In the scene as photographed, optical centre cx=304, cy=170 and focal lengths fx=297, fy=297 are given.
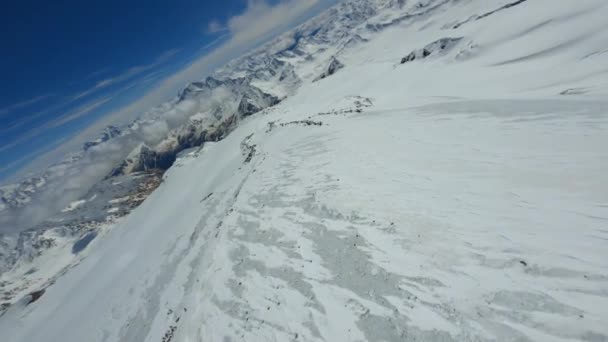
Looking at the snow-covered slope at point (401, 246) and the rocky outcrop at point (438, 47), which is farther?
the rocky outcrop at point (438, 47)

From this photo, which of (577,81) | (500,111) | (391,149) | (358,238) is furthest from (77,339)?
(577,81)

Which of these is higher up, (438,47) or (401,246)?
(438,47)

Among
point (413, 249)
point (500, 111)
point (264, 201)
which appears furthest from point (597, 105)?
point (264, 201)

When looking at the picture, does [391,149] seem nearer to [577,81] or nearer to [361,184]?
[361,184]

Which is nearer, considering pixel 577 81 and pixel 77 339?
pixel 77 339

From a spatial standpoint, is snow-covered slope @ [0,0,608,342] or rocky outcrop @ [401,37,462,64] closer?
snow-covered slope @ [0,0,608,342]

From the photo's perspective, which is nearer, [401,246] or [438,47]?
[401,246]

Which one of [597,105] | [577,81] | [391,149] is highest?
[391,149]

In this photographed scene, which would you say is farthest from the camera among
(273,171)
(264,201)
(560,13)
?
(560,13)

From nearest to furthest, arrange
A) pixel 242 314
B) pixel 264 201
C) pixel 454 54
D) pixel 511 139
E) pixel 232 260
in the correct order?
pixel 242 314 < pixel 232 260 < pixel 511 139 < pixel 264 201 < pixel 454 54

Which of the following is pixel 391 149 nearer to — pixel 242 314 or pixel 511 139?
pixel 511 139

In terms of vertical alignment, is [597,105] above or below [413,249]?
below
